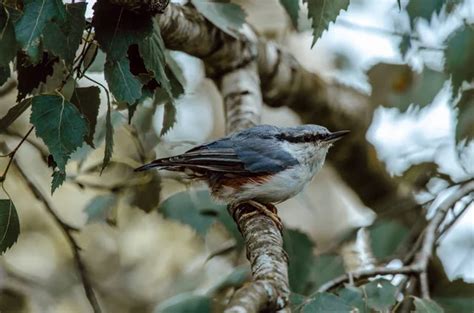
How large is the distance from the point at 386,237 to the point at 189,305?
1123 mm

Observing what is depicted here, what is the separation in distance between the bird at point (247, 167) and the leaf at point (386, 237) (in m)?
0.76

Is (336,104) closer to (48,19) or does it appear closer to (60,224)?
(60,224)

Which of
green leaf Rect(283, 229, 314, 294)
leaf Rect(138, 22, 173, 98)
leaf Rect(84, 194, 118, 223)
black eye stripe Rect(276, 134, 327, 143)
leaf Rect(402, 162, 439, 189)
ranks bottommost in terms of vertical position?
leaf Rect(84, 194, 118, 223)

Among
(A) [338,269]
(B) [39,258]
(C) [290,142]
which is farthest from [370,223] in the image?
(B) [39,258]

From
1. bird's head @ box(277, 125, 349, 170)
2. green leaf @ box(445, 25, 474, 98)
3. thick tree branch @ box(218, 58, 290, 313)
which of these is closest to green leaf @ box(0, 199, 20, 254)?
thick tree branch @ box(218, 58, 290, 313)

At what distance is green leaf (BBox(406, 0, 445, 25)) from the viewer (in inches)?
101

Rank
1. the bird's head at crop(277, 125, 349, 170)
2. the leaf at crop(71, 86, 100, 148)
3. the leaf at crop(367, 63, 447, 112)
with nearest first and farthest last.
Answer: the leaf at crop(71, 86, 100, 148)
the bird's head at crop(277, 125, 349, 170)
the leaf at crop(367, 63, 447, 112)

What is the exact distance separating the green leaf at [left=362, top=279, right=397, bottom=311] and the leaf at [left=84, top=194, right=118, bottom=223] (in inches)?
48.6

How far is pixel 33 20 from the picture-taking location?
1.57 meters

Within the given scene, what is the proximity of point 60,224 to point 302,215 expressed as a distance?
2.73 meters

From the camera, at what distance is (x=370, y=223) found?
3338 millimetres

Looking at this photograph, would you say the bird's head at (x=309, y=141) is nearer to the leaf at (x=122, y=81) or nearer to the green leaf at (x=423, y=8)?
the green leaf at (x=423, y=8)

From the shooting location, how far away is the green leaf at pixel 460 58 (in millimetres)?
2854

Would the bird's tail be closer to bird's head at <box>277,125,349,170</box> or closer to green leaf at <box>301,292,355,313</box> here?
bird's head at <box>277,125,349,170</box>
